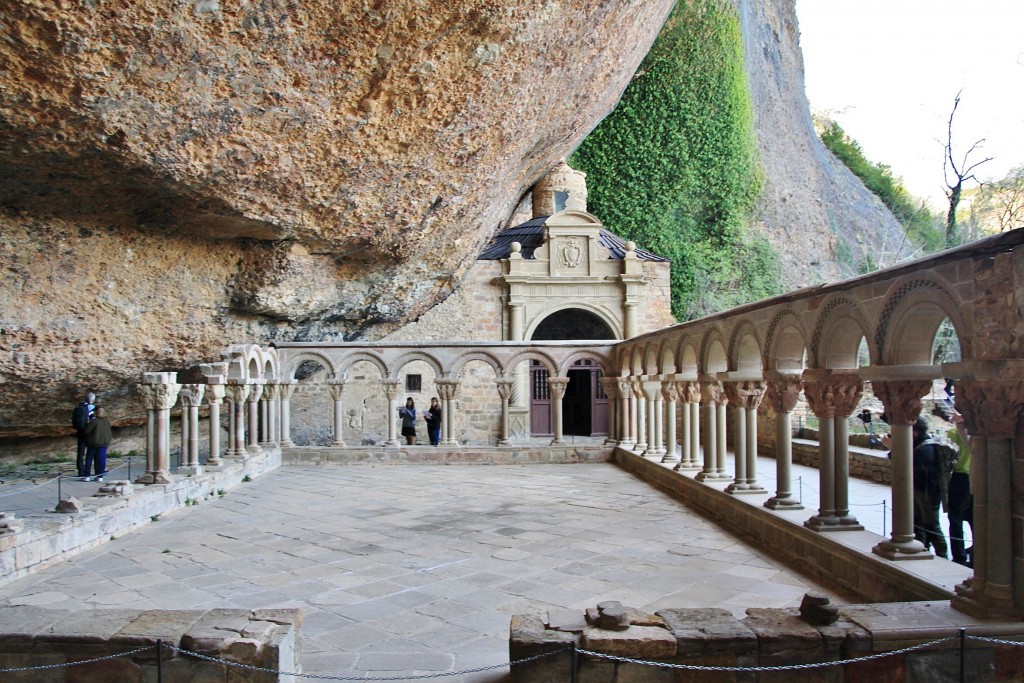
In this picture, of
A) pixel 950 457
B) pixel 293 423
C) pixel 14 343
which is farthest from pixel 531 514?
pixel 293 423

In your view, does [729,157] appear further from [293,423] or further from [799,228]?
[293,423]

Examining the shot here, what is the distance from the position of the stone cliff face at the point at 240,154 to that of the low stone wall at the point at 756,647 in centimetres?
588

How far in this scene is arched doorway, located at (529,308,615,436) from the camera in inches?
749

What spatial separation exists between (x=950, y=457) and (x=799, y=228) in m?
20.1

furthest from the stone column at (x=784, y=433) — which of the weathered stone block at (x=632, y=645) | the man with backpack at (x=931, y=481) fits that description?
the weathered stone block at (x=632, y=645)

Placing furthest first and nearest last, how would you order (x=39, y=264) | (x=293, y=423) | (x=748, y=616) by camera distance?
(x=293, y=423)
(x=39, y=264)
(x=748, y=616)

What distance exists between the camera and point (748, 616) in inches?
129

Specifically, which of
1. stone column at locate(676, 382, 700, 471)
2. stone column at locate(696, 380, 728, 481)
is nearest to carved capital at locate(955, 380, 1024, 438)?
stone column at locate(696, 380, 728, 481)

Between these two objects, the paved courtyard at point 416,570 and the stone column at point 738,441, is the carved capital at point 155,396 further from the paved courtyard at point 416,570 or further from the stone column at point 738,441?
the stone column at point 738,441

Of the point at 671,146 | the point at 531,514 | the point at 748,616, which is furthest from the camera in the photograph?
the point at 671,146

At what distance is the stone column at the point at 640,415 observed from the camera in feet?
40.5

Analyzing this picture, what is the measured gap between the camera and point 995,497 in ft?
11.8

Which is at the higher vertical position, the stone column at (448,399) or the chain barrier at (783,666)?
the stone column at (448,399)

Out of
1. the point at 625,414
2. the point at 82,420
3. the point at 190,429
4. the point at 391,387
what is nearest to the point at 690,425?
the point at 625,414
